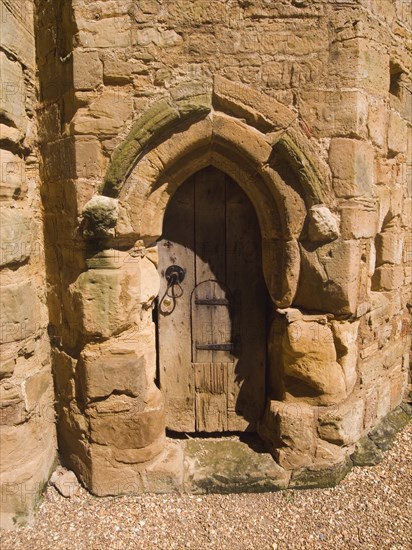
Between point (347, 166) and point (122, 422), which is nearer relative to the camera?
point (347, 166)

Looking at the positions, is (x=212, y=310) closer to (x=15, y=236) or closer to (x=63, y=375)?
(x=63, y=375)

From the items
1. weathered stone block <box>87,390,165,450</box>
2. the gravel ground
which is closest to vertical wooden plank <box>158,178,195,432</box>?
weathered stone block <box>87,390,165,450</box>

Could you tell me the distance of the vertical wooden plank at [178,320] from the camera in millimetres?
3084

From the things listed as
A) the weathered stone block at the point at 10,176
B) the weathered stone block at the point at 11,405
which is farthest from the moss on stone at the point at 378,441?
the weathered stone block at the point at 10,176

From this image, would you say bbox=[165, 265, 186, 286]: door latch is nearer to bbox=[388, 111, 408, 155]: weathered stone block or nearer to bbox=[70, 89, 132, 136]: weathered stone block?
bbox=[70, 89, 132, 136]: weathered stone block

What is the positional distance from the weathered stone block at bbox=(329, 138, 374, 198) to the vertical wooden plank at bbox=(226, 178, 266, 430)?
2.19 feet

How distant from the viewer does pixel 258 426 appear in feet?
10.6

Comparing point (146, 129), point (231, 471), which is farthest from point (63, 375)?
point (146, 129)

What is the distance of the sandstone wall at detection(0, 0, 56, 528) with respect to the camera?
2.60 meters

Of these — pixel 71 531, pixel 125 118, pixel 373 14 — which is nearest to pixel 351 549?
pixel 71 531

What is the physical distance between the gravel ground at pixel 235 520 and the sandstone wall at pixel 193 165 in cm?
18

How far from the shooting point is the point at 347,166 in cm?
266

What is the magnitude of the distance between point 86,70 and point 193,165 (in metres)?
0.87

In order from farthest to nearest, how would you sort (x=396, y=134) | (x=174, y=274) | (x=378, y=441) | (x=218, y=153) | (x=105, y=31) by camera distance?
(x=396, y=134) < (x=378, y=441) < (x=174, y=274) < (x=218, y=153) < (x=105, y=31)
